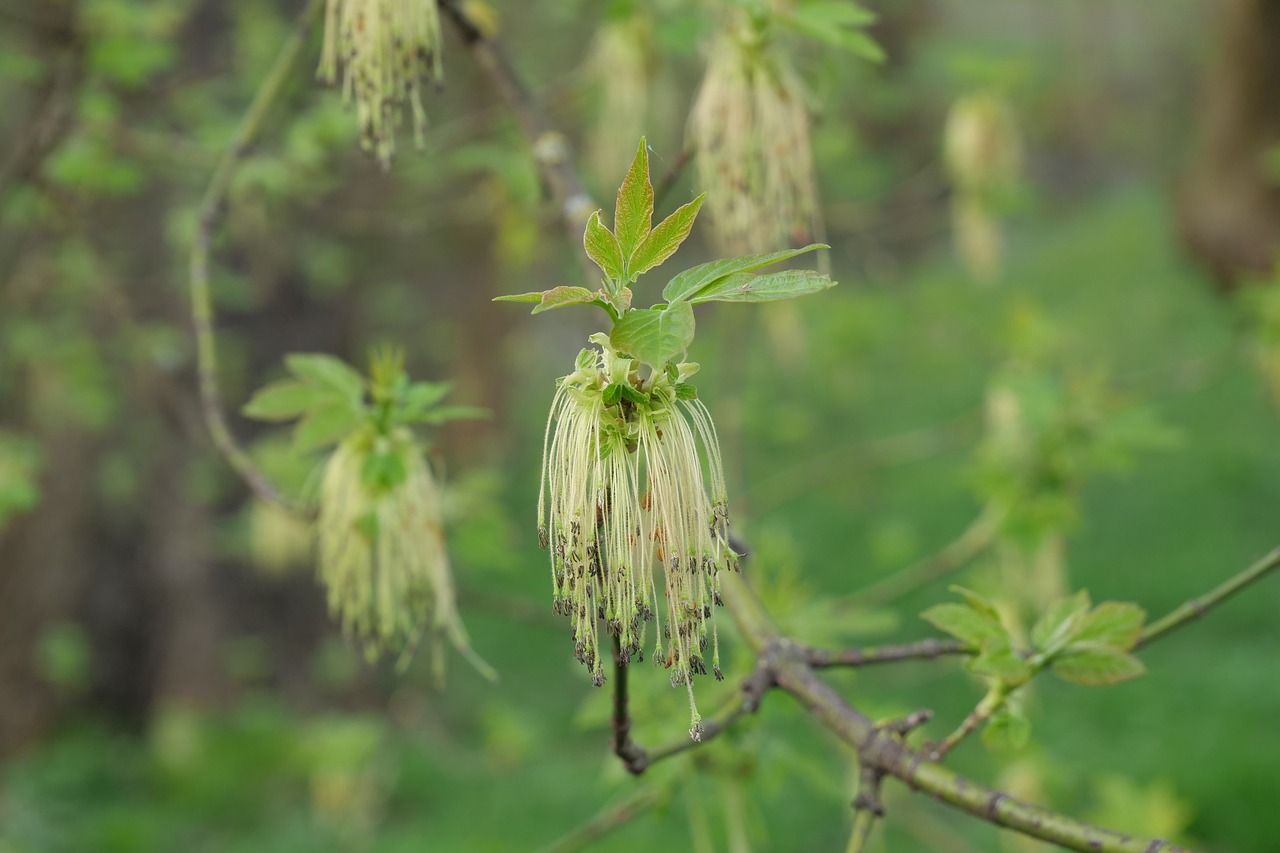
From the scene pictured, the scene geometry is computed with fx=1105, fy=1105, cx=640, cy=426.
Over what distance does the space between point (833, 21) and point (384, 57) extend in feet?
1.88

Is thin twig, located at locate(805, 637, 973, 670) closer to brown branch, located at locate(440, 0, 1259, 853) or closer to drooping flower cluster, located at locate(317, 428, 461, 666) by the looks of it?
brown branch, located at locate(440, 0, 1259, 853)

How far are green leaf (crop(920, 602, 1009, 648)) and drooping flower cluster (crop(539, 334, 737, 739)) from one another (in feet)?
1.02

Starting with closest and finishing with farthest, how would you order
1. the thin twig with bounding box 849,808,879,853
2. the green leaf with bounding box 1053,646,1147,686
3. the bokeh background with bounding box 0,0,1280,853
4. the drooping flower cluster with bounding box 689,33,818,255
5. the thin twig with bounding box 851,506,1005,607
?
the thin twig with bounding box 849,808,879,853, the green leaf with bounding box 1053,646,1147,686, the drooping flower cluster with bounding box 689,33,818,255, the thin twig with bounding box 851,506,1005,607, the bokeh background with bounding box 0,0,1280,853

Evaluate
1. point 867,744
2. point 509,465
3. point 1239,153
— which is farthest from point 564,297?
point 1239,153

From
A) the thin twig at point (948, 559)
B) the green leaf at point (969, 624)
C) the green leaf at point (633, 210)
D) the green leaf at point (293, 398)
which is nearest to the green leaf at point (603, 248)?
the green leaf at point (633, 210)

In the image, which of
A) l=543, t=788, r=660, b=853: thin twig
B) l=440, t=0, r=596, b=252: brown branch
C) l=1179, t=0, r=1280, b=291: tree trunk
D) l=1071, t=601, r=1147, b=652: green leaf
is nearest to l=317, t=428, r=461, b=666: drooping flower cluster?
l=543, t=788, r=660, b=853: thin twig

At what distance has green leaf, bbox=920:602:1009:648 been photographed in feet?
3.63

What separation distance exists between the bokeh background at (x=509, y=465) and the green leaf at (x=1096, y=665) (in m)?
0.42

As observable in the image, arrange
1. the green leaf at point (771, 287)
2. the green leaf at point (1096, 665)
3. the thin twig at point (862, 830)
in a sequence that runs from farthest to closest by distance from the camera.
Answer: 1. the green leaf at point (1096, 665)
2. the thin twig at point (862, 830)
3. the green leaf at point (771, 287)

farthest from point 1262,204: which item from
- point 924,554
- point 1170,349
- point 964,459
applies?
point 924,554

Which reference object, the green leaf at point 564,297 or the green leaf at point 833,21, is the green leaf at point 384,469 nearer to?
the green leaf at point 564,297

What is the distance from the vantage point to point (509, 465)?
897cm

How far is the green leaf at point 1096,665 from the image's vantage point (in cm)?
109

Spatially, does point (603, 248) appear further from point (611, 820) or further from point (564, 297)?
point (611, 820)
